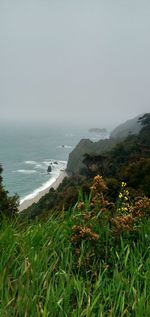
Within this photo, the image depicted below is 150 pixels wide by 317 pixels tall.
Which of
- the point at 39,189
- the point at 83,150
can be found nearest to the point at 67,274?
the point at 39,189

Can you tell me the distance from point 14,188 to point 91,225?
2726 inches

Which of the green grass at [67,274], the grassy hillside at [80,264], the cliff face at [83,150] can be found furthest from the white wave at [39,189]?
the green grass at [67,274]

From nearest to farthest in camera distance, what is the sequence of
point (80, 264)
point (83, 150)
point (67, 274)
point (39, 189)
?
point (67, 274) → point (80, 264) → point (39, 189) → point (83, 150)

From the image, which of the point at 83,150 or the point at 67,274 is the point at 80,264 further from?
the point at 83,150

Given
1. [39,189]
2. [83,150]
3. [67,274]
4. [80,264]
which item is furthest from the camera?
[83,150]

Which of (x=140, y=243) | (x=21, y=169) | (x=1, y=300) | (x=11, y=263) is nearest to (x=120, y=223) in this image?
(x=140, y=243)

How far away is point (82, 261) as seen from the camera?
369 centimetres

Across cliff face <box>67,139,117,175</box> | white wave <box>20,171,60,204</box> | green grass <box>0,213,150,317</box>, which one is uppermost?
cliff face <box>67,139,117,175</box>

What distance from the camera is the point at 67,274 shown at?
10.6 feet

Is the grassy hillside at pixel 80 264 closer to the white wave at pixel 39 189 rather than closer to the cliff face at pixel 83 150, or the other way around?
the white wave at pixel 39 189

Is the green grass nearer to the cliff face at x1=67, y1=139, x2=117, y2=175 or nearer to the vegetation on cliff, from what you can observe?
the vegetation on cliff

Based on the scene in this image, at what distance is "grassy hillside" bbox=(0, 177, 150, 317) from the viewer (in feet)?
9.45

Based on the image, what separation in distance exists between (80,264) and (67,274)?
16.0 inches

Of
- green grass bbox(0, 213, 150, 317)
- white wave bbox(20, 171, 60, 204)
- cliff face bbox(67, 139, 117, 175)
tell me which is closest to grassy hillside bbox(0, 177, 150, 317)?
green grass bbox(0, 213, 150, 317)
